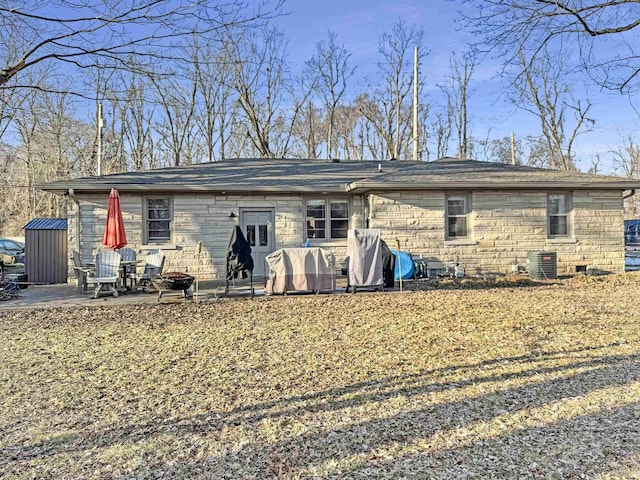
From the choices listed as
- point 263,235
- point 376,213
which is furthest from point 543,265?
point 263,235

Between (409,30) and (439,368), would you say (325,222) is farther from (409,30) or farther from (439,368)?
(409,30)

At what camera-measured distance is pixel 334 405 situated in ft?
12.8

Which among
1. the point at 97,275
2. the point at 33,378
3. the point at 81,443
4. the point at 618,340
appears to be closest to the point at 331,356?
the point at 81,443

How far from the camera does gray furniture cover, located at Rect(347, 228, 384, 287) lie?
403 inches

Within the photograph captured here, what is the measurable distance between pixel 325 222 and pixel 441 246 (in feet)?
11.2

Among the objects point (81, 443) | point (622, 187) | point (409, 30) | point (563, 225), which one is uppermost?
point (409, 30)

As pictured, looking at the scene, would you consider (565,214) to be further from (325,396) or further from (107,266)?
(107,266)

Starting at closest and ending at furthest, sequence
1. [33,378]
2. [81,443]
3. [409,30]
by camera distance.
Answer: [81,443], [33,378], [409,30]

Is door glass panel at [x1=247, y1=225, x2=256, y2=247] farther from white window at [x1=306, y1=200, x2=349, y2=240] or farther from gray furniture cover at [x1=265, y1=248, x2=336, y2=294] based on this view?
gray furniture cover at [x1=265, y1=248, x2=336, y2=294]

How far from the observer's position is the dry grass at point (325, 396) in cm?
295

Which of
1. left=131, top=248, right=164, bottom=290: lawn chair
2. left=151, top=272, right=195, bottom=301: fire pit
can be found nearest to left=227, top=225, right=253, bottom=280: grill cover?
left=151, top=272, right=195, bottom=301: fire pit

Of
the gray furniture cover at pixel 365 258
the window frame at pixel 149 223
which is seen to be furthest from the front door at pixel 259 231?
the gray furniture cover at pixel 365 258

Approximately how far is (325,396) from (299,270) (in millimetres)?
6002

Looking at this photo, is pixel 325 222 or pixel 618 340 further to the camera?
pixel 325 222
